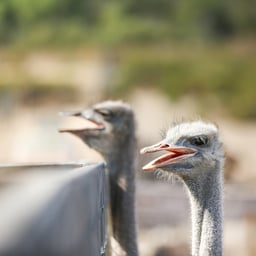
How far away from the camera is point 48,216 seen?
2.26 meters

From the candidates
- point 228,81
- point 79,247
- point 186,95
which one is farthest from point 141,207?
point 228,81

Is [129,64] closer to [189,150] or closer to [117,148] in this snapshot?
[117,148]

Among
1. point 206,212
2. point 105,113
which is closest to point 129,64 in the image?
point 105,113

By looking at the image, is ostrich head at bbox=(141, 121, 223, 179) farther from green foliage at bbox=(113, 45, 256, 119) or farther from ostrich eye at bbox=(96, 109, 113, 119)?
green foliage at bbox=(113, 45, 256, 119)

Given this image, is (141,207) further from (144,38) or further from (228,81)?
(144,38)

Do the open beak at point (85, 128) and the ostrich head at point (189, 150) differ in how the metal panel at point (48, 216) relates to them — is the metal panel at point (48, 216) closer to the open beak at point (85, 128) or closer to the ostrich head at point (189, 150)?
the ostrich head at point (189, 150)

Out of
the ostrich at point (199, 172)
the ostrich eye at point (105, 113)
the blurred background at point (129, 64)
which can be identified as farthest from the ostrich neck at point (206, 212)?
the blurred background at point (129, 64)

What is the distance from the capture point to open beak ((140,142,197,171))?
13.0ft

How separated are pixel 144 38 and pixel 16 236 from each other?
103 feet

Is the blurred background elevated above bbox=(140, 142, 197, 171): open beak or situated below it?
above

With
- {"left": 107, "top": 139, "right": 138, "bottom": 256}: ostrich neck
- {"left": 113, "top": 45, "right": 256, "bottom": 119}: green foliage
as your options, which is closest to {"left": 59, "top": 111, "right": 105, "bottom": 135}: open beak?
{"left": 107, "top": 139, "right": 138, "bottom": 256}: ostrich neck

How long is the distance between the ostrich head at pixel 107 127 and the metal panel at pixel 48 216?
213cm

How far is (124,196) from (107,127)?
1.34 feet

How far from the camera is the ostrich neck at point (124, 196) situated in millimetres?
4965
